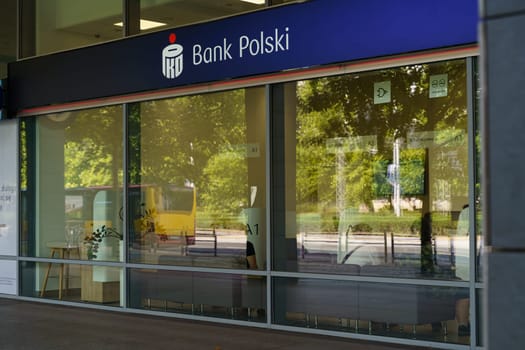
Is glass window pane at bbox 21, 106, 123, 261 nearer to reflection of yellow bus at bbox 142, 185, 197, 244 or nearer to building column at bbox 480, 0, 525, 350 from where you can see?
reflection of yellow bus at bbox 142, 185, 197, 244

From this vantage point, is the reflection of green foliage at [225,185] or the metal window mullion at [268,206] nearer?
the metal window mullion at [268,206]

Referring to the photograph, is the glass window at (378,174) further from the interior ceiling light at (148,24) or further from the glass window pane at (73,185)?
the glass window pane at (73,185)

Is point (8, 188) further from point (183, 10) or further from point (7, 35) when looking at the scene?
point (183, 10)

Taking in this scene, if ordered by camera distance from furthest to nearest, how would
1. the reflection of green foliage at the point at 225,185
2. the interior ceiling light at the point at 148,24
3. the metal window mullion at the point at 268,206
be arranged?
the interior ceiling light at the point at 148,24 < the reflection of green foliage at the point at 225,185 < the metal window mullion at the point at 268,206

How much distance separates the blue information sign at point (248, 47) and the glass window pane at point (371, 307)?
251cm

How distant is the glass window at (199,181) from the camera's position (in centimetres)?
952

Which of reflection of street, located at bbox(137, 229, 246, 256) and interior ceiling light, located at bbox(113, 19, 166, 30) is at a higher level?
interior ceiling light, located at bbox(113, 19, 166, 30)

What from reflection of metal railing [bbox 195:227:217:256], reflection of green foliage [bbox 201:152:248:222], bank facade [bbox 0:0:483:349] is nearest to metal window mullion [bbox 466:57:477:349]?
bank facade [bbox 0:0:483:349]

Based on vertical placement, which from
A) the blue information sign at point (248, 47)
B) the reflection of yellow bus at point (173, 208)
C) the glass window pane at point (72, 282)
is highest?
the blue information sign at point (248, 47)

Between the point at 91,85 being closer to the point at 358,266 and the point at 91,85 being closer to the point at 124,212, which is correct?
the point at 124,212

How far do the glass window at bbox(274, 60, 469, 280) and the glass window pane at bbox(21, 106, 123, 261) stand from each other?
312 cm

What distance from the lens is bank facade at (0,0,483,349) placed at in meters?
7.89

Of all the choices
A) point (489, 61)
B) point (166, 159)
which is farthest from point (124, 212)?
point (489, 61)

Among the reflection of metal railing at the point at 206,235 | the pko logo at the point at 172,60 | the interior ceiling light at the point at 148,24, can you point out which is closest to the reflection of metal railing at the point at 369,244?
the reflection of metal railing at the point at 206,235
